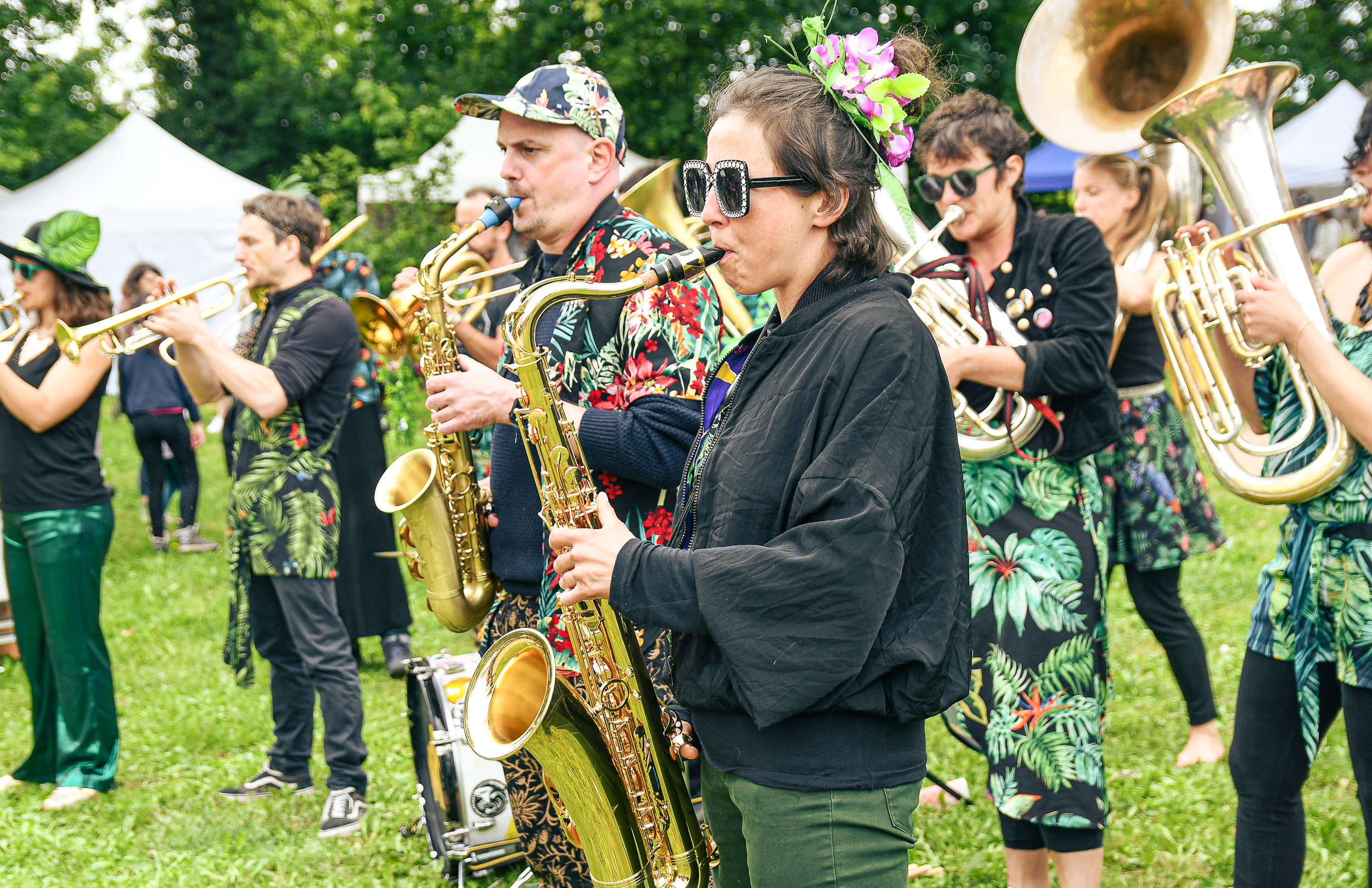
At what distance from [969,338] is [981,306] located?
10cm

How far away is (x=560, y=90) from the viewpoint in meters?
2.62

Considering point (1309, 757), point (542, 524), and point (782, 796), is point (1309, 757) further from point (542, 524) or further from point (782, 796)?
point (542, 524)

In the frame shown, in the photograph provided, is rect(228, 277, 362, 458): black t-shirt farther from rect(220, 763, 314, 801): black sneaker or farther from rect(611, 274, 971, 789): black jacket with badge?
rect(611, 274, 971, 789): black jacket with badge

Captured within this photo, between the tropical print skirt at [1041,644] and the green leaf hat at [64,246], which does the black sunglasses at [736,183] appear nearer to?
the tropical print skirt at [1041,644]

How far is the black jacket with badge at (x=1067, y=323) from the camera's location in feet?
9.61

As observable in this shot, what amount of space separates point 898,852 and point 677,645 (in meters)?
0.49

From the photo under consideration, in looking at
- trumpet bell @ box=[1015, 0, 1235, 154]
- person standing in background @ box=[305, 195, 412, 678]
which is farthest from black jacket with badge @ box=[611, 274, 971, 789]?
person standing in background @ box=[305, 195, 412, 678]

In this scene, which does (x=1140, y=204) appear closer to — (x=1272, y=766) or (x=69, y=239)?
(x=1272, y=766)

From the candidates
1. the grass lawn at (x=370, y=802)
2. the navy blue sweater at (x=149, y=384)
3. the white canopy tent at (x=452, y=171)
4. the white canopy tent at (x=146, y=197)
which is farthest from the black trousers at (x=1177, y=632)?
the white canopy tent at (x=146, y=197)

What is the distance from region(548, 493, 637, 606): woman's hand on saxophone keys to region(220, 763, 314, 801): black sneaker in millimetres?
3175

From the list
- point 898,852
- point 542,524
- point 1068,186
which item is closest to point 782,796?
point 898,852

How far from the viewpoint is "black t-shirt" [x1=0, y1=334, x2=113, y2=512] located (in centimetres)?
423

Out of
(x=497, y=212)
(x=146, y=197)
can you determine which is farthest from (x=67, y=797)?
(x=146, y=197)

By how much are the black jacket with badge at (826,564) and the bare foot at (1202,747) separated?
3.11 meters
